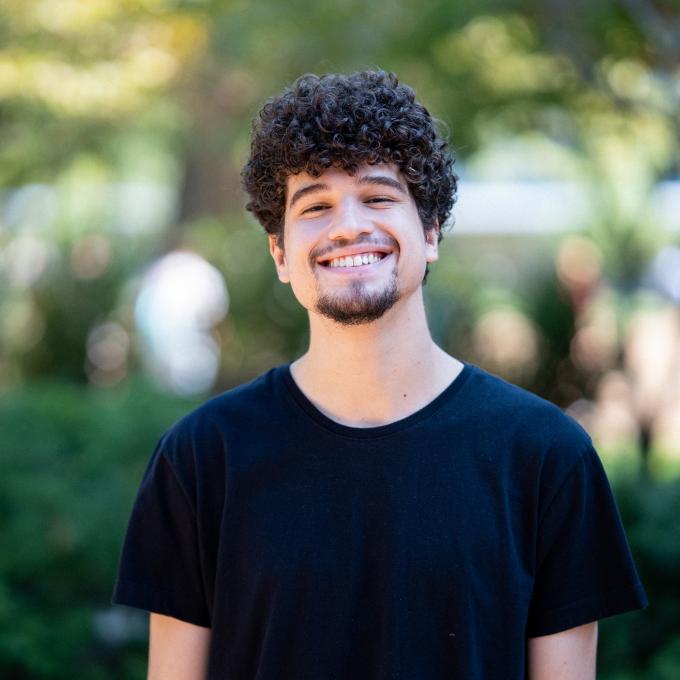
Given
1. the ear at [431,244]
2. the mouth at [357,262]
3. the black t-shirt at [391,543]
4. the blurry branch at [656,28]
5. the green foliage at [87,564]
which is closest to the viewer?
the black t-shirt at [391,543]

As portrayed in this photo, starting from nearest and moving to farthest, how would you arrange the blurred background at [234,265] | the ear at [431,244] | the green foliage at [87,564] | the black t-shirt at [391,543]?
the black t-shirt at [391,543] < the ear at [431,244] < the green foliage at [87,564] < the blurred background at [234,265]

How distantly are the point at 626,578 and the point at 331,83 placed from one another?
1.17 m

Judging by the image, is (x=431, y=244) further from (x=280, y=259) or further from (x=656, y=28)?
(x=656, y=28)

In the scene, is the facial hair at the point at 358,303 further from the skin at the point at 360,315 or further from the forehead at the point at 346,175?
the forehead at the point at 346,175

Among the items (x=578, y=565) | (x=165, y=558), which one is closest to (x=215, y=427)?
(x=165, y=558)

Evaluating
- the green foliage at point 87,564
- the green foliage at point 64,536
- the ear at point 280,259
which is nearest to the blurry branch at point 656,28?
the green foliage at point 87,564

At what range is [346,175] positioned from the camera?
7.92 ft

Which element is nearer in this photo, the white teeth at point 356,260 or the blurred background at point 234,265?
the white teeth at point 356,260

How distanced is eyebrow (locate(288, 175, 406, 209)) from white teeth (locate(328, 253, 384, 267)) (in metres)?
0.15

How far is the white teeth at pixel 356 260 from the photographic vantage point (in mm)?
2395

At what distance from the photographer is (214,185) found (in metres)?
12.0

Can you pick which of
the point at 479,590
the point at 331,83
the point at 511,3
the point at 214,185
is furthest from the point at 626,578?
the point at 214,185

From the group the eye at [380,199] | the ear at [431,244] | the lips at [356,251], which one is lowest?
the lips at [356,251]

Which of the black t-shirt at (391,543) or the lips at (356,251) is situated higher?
the lips at (356,251)
